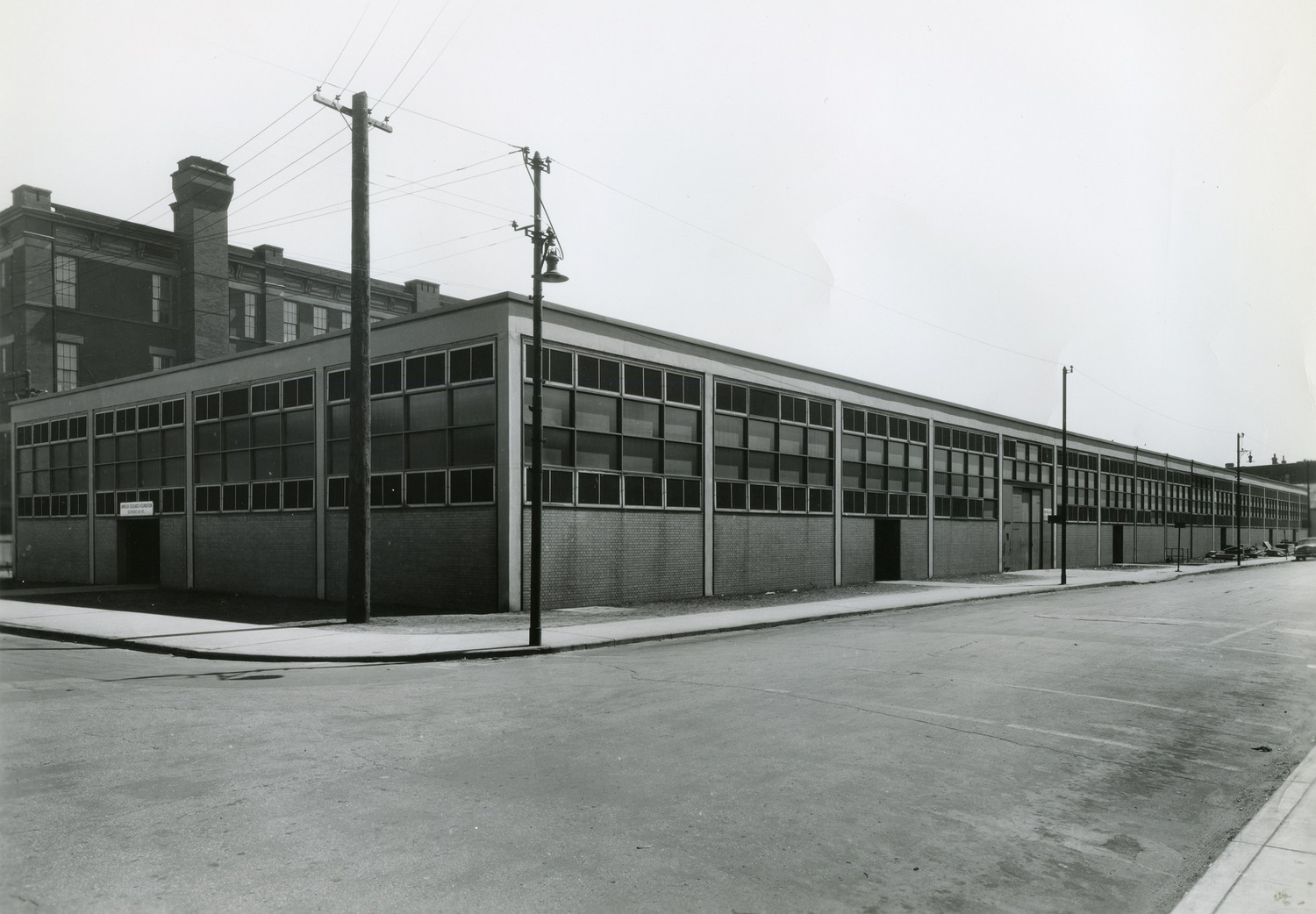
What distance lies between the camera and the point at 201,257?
47.8 m

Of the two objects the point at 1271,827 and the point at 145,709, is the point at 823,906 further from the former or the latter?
the point at 145,709

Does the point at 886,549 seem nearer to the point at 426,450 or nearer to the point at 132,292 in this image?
the point at 426,450

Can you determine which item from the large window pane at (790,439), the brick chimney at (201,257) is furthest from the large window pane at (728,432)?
the brick chimney at (201,257)

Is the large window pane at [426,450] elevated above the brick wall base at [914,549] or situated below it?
above

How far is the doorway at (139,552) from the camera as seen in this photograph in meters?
33.8

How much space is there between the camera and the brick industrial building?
40594 millimetres

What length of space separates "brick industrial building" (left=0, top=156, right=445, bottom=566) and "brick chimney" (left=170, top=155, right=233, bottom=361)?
0.19 feet

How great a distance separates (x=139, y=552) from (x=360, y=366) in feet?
68.7

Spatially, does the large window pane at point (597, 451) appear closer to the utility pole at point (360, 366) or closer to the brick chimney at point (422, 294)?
the utility pole at point (360, 366)

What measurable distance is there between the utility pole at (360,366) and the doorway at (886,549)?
23012 millimetres

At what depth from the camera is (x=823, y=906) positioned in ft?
15.5

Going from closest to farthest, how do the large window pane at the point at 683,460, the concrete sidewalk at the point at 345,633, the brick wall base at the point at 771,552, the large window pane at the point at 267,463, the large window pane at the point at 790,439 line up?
the concrete sidewalk at the point at 345,633 < the large window pane at the point at 683,460 < the large window pane at the point at 267,463 < the brick wall base at the point at 771,552 < the large window pane at the point at 790,439

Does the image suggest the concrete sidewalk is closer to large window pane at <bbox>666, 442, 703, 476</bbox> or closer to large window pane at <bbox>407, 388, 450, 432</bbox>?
large window pane at <bbox>666, 442, 703, 476</bbox>

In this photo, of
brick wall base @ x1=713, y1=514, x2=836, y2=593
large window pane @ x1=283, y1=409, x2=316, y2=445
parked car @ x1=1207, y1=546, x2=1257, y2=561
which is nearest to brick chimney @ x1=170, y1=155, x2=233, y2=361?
large window pane @ x1=283, y1=409, x2=316, y2=445
